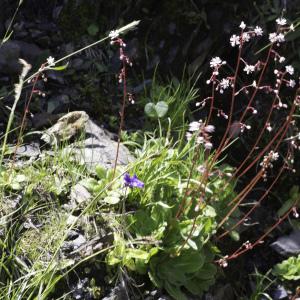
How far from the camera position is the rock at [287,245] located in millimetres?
3891

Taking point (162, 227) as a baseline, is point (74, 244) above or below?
below

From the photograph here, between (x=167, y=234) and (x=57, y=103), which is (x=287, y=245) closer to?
(x=167, y=234)

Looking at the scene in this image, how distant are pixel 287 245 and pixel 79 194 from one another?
153cm

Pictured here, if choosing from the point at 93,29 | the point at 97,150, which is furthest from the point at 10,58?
the point at 97,150

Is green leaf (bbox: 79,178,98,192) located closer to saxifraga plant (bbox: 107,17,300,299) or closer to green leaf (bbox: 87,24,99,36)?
saxifraga plant (bbox: 107,17,300,299)

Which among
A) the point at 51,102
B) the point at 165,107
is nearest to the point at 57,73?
the point at 51,102

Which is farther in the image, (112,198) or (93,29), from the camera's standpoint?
(93,29)

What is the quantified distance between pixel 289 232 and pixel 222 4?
166 cm

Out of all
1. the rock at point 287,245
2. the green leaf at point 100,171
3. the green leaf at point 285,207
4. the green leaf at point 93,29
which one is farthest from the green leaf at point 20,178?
the green leaf at point 285,207

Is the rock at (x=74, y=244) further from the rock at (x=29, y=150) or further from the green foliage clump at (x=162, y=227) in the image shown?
the rock at (x=29, y=150)

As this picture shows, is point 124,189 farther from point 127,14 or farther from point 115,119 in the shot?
point 127,14

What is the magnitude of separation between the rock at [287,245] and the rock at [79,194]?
143cm

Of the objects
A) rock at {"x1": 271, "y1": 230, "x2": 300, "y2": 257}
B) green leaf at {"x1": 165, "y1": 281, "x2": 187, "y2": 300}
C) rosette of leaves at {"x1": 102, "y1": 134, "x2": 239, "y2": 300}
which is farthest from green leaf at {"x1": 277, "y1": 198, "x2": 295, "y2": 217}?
green leaf at {"x1": 165, "y1": 281, "x2": 187, "y2": 300}

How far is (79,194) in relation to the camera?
124 inches
